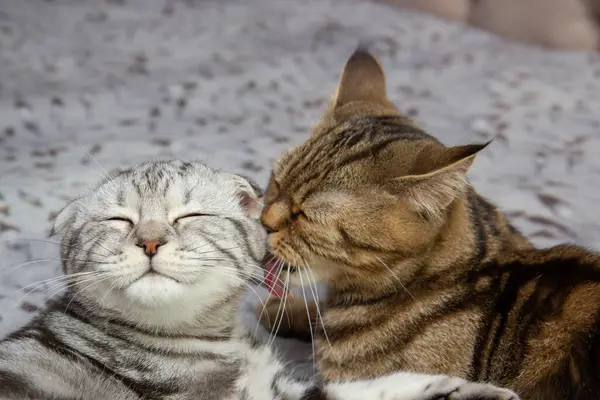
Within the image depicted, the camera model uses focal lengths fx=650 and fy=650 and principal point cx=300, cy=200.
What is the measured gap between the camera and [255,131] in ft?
8.55

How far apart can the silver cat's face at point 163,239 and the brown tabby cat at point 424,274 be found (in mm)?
89

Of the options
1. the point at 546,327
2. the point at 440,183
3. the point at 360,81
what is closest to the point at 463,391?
the point at 546,327

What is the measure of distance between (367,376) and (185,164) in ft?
2.05

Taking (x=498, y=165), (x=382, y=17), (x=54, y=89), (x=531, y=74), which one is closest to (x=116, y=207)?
(x=498, y=165)

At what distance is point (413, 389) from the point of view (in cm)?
117

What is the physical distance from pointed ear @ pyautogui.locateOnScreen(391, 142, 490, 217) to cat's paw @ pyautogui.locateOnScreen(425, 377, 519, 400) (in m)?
0.31

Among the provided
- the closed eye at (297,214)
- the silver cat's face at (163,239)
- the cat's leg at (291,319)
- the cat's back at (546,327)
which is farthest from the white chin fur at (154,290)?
the cat's back at (546,327)

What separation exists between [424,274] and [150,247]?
Answer: 532 mm

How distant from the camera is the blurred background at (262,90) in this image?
6.81ft

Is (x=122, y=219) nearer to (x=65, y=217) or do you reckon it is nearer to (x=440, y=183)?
(x=65, y=217)

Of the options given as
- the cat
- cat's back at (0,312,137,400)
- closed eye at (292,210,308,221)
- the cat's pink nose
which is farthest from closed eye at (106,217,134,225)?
closed eye at (292,210,308,221)

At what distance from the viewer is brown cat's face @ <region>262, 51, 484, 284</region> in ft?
3.95

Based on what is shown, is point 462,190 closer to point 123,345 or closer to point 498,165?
point 123,345

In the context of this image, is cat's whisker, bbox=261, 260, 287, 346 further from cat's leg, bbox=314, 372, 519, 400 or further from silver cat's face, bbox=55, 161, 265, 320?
cat's leg, bbox=314, 372, 519, 400
